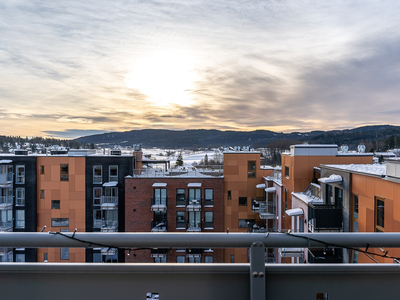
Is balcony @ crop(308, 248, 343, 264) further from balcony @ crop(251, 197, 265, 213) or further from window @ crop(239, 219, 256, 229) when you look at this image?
window @ crop(239, 219, 256, 229)

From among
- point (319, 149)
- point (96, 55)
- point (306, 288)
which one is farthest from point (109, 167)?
point (306, 288)

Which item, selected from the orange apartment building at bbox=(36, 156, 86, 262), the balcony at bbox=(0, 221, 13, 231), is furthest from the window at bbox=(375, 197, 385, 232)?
the balcony at bbox=(0, 221, 13, 231)

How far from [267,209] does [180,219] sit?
267 inches

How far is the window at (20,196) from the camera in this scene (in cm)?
1855

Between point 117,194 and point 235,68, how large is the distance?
13104mm

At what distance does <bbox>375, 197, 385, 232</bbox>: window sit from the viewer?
283 inches

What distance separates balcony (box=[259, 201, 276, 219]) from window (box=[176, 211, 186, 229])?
5.98 meters

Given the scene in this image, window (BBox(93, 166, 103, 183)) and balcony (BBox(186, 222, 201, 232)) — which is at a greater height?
window (BBox(93, 166, 103, 183))

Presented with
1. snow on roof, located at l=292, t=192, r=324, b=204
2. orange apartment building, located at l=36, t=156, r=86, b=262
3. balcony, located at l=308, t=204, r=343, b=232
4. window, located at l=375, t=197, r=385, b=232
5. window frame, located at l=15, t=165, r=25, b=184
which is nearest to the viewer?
window, located at l=375, t=197, r=385, b=232

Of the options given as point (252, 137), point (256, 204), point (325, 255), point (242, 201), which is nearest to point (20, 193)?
point (242, 201)

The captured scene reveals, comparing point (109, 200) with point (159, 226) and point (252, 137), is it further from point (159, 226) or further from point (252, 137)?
point (252, 137)

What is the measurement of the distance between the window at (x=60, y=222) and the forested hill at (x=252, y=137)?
3503cm

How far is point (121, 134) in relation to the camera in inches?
2073

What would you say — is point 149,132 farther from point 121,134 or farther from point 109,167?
point 109,167
